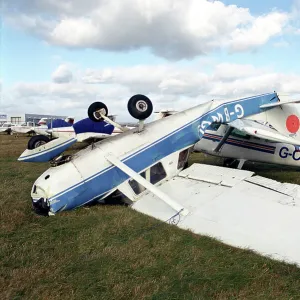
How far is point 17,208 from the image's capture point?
7258 millimetres

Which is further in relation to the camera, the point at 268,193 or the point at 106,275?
the point at 268,193

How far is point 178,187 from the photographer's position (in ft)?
23.6

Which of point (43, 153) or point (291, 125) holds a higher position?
point (291, 125)

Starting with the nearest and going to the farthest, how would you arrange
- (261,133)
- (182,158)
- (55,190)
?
1. (55,190)
2. (182,158)
3. (261,133)

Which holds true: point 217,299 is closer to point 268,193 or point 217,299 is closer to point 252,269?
point 252,269

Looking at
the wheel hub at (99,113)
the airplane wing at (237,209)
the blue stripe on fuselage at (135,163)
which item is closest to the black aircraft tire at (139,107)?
the blue stripe on fuselage at (135,163)

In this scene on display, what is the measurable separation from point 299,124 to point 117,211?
7722mm

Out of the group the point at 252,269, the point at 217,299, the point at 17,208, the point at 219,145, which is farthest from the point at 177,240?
the point at 219,145

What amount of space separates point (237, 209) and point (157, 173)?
2.35 m

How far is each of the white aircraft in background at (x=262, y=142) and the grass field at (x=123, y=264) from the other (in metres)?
5.91

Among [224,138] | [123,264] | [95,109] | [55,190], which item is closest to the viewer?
[123,264]

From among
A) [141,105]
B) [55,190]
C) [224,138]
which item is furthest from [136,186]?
[224,138]

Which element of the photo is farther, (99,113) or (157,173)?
(99,113)

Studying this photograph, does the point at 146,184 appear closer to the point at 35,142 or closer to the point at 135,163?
the point at 135,163
